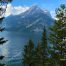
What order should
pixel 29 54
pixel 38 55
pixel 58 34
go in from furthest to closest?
1. pixel 29 54
2. pixel 38 55
3. pixel 58 34

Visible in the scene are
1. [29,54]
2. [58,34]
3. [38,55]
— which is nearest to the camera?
[58,34]

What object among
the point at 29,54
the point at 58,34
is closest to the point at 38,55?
the point at 29,54

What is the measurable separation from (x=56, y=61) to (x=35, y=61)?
3402 cm

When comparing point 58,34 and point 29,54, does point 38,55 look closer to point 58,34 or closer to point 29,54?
point 29,54

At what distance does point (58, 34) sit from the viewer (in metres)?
52.4

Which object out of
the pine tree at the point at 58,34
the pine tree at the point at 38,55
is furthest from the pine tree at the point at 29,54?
the pine tree at the point at 58,34

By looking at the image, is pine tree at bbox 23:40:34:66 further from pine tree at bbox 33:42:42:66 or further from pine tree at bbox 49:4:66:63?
pine tree at bbox 49:4:66:63

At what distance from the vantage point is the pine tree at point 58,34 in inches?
2025

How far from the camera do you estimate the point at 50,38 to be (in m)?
54.3

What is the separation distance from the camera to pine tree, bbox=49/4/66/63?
5145 centimetres

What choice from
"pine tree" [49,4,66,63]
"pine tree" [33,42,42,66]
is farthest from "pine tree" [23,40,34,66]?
"pine tree" [49,4,66,63]

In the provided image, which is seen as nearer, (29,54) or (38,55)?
(38,55)

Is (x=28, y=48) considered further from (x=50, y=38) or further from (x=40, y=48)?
(x=50, y=38)

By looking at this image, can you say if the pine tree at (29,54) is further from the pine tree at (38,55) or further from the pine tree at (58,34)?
the pine tree at (58,34)
